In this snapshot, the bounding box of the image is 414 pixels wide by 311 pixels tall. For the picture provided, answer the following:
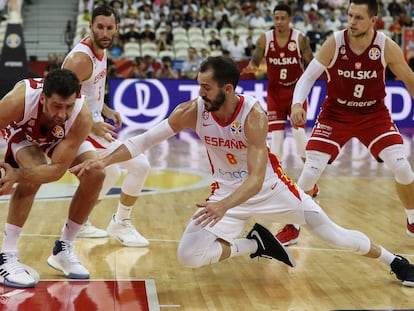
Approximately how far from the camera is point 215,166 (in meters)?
5.61

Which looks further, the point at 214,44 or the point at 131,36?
the point at 131,36

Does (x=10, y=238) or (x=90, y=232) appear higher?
(x=10, y=238)

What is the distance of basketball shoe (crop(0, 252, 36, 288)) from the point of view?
17.9 ft

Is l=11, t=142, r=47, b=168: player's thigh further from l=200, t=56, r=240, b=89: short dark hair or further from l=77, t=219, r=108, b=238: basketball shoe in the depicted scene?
l=77, t=219, r=108, b=238: basketball shoe

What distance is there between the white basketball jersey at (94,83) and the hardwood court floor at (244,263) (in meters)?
1.20

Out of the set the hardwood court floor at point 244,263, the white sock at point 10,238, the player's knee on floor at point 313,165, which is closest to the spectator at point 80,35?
the hardwood court floor at point 244,263

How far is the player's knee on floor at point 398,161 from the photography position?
670 centimetres

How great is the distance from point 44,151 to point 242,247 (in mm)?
1601

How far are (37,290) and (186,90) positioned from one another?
12.6 meters

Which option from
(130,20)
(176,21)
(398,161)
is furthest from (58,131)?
(176,21)

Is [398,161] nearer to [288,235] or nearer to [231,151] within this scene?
[288,235]

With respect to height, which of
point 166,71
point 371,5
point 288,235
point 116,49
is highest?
point 371,5

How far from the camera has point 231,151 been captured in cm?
538

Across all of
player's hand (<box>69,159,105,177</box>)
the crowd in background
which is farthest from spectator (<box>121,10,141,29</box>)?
player's hand (<box>69,159,105,177</box>)
